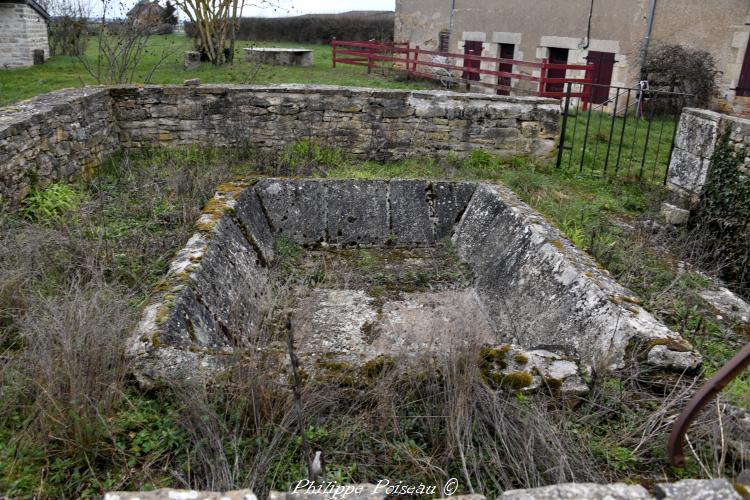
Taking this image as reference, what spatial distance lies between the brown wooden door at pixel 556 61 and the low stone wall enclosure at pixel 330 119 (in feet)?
24.3

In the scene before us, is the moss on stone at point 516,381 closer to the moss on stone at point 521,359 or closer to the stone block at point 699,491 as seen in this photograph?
the moss on stone at point 521,359

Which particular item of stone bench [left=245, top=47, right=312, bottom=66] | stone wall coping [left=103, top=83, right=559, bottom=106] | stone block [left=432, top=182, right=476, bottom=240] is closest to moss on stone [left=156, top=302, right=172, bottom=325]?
stone block [left=432, top=182, right=476, bottom=240]

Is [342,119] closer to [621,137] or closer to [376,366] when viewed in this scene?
[621,137]

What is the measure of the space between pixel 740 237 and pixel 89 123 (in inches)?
263

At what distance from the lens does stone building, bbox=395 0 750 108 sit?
10.9m

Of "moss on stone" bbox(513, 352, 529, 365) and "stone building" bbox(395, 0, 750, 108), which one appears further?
"stone building" bbox(395, 0, 750, 108)

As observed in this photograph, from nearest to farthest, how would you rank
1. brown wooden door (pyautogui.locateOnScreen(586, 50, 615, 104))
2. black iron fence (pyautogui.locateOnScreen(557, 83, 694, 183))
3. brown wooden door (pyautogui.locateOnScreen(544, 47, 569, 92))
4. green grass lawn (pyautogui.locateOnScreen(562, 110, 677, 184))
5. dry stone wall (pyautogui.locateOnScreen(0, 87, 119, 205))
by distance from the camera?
dry stone wall (pyautogui.locateOnScreen(0, 87, 119, 205)), black iron fence (pyautogui.locateOnScreen(557, 83, 694, 183)), green grass lawn (pyautogui.locateOnScreen(562, 110, 677, 184)), brown wooden door (pyautogui.locateOnScreen(586, 50, 615, 104)), brown wooden door (pyautogui.locateOnScreen(544, 47, 569, 92))

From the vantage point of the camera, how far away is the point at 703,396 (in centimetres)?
190

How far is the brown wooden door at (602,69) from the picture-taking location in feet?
41.0

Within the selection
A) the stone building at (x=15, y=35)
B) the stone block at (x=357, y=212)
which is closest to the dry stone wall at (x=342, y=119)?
the stone block at (x=357, y=212)

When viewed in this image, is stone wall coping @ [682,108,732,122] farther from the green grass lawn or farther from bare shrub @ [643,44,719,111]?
bare shrub @ [643,44,719,111]

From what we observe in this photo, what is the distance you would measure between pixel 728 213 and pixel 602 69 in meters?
8.54

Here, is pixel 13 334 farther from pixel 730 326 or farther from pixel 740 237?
pixel 740 237

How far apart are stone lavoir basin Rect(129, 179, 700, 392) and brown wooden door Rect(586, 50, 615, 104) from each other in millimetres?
8900
